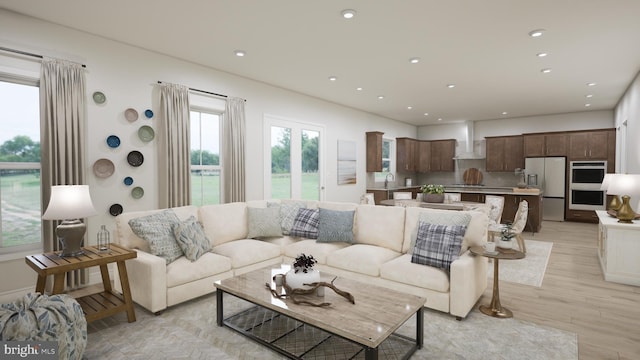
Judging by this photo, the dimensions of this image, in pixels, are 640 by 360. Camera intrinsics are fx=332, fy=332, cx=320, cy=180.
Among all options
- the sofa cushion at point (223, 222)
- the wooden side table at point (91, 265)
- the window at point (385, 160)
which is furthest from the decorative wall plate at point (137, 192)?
the window at point (385, 160)

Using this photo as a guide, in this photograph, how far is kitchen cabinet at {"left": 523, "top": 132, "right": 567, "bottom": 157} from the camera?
837 cm

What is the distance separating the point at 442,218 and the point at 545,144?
702cm

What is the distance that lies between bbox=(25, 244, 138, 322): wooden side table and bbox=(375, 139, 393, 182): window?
7.15 metres

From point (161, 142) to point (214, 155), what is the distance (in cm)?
89

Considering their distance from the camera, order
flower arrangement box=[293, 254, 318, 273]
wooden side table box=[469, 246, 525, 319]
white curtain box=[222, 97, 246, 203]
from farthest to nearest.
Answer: white curtain box=[222, 97, 246, 203] → wooden side table box=[469, 246, 525, 319] → flower arrangement box=[293, 254, 318, 273]

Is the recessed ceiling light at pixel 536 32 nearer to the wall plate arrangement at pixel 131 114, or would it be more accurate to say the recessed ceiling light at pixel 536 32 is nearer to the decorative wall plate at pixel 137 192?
the wall plate arrangement at pixel 131 114

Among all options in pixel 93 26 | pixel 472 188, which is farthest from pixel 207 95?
pixel 472 188

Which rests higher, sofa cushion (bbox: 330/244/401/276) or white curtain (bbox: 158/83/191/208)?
white curtain (bbox: 158/83/191/208)

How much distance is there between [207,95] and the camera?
491 centimetres

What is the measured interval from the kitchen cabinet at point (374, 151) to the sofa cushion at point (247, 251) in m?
4.82

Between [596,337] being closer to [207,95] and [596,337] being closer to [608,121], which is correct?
[207,95]

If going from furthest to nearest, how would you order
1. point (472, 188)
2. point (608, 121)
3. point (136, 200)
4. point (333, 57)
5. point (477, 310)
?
point (472, 188), point (608, 121), point (333, 57), point (136, 200), point (477, 310)

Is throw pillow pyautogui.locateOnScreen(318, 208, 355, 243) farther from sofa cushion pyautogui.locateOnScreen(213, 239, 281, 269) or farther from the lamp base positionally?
the lamp base

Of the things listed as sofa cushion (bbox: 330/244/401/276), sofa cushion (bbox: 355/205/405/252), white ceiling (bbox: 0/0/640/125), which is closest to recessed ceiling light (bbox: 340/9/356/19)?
white ceiling (bbox: 0/0/640/125)
